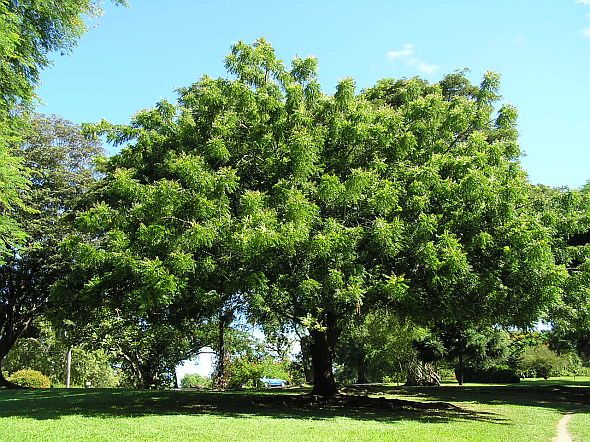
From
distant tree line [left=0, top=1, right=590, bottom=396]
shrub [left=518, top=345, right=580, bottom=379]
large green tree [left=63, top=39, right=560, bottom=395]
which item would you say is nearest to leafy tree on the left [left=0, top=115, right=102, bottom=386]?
distant tree line [left=0, top=1, right=590, bottom=396]

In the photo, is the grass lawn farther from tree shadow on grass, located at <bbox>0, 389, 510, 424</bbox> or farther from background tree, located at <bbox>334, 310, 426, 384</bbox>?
background tree, located at <bbox>334, 310, 426, 384</bbox>

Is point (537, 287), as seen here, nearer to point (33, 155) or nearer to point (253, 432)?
point (253, 432)

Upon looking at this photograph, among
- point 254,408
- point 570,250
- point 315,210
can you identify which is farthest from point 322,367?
point 570,250

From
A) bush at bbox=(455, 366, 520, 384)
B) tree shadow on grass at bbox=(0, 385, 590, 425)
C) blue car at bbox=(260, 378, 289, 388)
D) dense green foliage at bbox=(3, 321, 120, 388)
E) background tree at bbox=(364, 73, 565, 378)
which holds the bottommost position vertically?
bush at bbox=(455, 366, 520, 384)

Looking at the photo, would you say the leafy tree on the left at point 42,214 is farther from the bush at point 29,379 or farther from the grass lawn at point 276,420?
the grass lawn at point 276,420

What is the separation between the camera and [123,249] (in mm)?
14266

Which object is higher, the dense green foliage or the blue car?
the dense green foliage

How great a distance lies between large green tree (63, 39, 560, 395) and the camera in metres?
13.7

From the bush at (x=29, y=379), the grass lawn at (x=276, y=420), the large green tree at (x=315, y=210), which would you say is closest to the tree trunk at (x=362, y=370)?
the grass lawn at (x=276, y=420)

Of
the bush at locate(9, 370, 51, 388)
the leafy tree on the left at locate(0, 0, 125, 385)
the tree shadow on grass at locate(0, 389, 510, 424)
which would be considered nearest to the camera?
the leafy tree on the left at locate(0, 0, 125, 385)

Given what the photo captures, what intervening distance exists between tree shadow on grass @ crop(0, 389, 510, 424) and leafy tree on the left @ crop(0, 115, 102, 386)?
11731 millimetres

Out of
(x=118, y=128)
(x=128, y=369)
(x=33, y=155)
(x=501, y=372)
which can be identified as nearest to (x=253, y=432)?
(x=118, y=128)

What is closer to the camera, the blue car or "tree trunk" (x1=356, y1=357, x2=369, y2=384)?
the blue car

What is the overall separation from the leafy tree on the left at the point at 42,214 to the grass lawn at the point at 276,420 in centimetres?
1172
